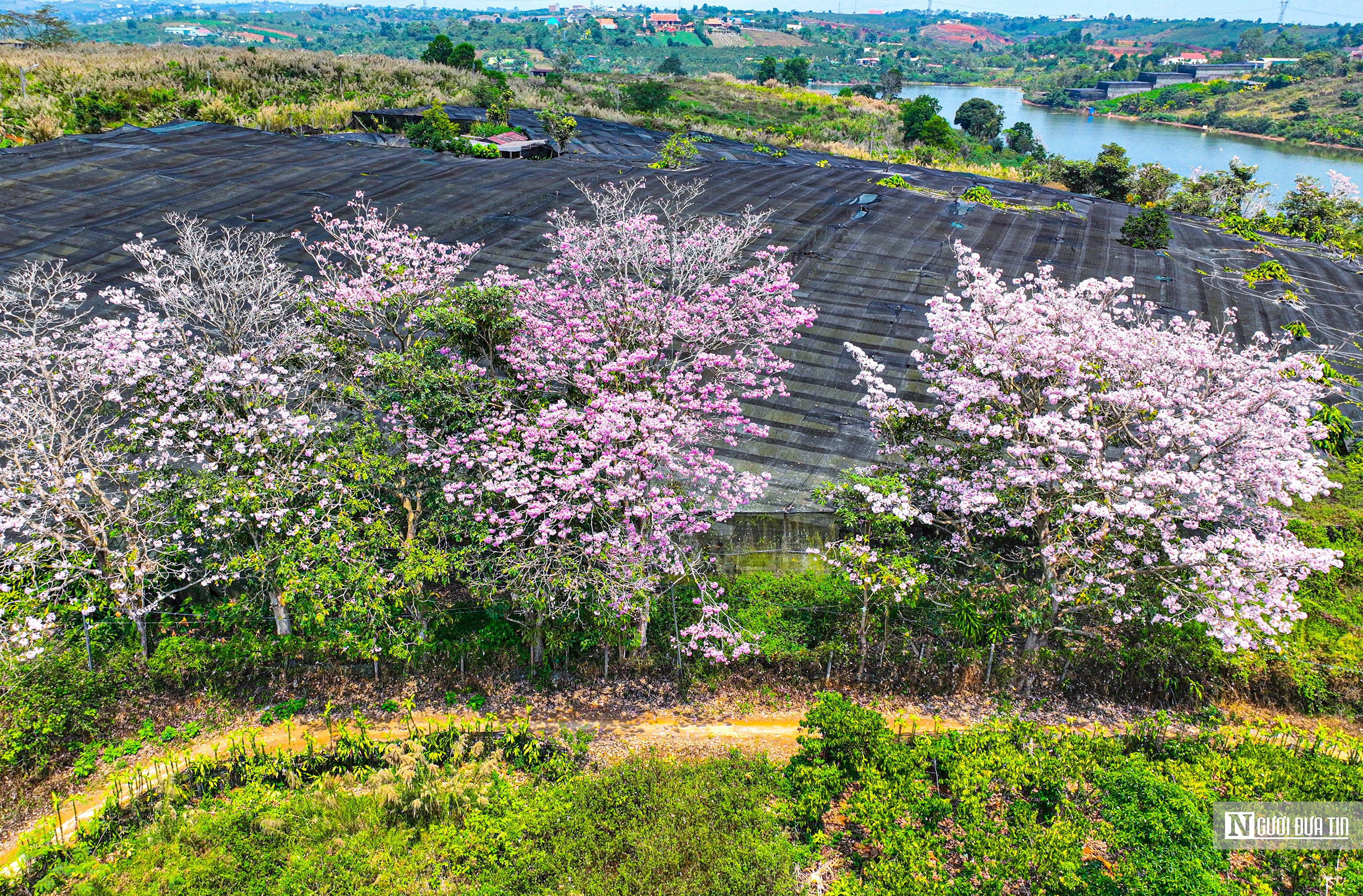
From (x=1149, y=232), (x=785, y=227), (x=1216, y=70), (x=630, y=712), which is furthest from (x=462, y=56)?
(x=1216, y=70)

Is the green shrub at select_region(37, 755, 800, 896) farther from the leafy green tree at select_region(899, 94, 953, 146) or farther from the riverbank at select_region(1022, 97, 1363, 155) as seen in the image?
the riverbank at select_region(1022, 97, 1363, 155)

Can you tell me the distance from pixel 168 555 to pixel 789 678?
405 inches

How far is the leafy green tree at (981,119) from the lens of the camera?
8775 centimetres

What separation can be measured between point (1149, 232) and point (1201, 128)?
112853mm

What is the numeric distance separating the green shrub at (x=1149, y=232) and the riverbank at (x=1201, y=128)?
295 ft

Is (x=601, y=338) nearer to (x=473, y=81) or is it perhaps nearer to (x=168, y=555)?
(x=168, y=555)

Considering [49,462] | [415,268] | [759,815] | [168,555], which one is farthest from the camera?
[415,268]

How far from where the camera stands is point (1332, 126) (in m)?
92.1

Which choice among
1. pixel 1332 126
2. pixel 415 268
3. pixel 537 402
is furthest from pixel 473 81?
pixel 1332 126

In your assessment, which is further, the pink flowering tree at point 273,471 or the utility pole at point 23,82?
the utility pole at point 23,82

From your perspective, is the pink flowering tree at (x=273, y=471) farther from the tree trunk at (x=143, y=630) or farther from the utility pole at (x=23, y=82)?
the utility pole at (x=23, y=82)

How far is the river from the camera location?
78750 mm

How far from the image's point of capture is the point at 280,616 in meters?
12.3

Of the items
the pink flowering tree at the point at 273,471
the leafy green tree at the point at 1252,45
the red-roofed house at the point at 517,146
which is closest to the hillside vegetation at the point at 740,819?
the pink flowering tree at the point at 273,471
